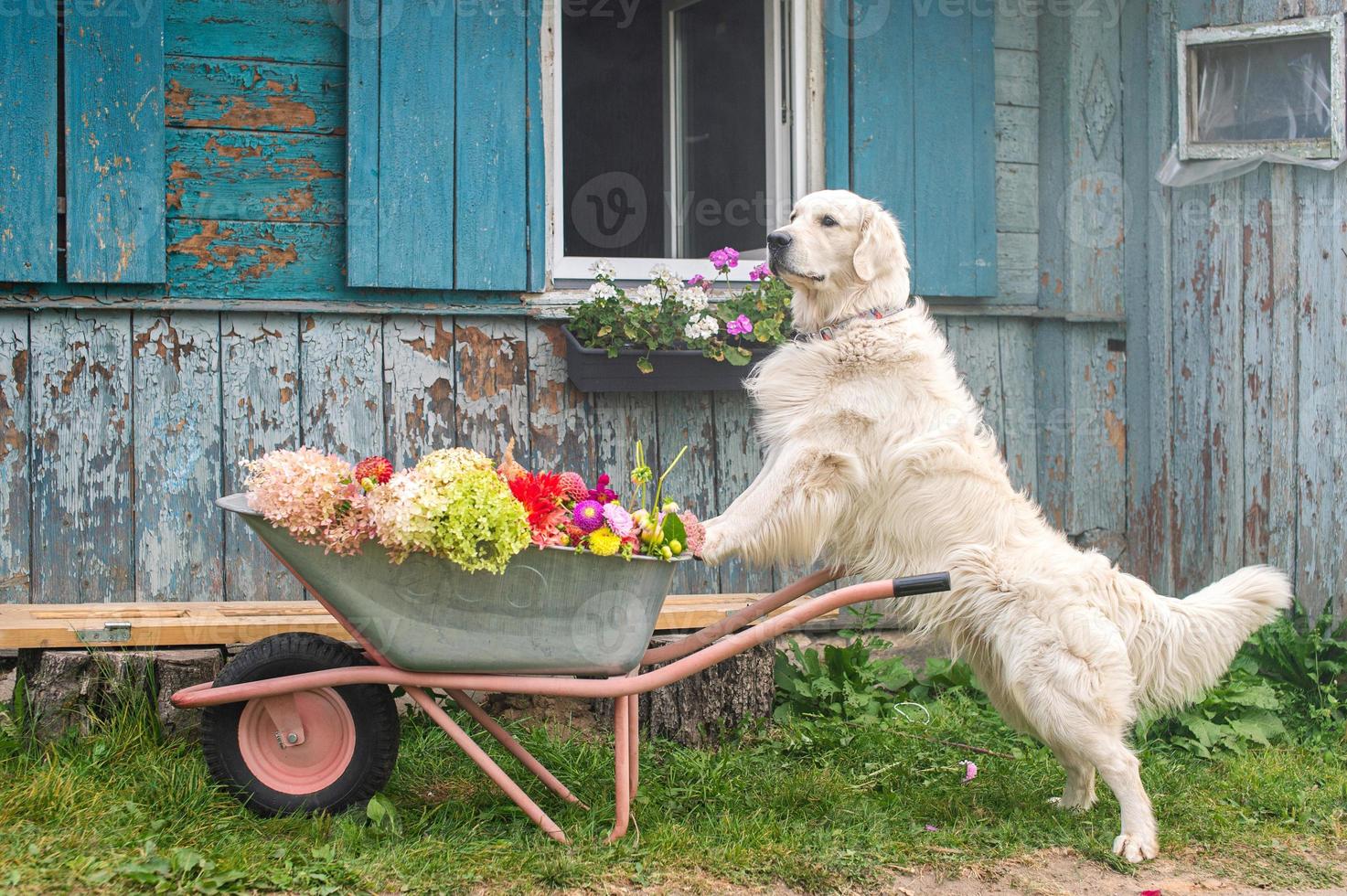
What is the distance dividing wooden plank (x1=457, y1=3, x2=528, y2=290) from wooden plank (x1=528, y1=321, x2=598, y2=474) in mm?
240

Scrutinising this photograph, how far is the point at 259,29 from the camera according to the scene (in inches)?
158

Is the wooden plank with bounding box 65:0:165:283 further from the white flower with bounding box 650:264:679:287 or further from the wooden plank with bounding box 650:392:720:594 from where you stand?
the wooden plank with bounding box 650:392:720:594

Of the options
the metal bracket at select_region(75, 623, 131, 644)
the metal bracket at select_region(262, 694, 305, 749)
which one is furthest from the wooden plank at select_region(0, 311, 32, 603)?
the metal bracket at select_region(262, 694, 305, 749)

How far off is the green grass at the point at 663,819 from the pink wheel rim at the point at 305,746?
0.11m

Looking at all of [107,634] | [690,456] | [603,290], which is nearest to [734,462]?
[690,456]

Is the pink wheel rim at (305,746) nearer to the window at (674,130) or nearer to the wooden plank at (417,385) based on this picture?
the wooden plank at (417,385)

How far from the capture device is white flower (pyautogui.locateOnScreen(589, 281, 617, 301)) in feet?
13.7

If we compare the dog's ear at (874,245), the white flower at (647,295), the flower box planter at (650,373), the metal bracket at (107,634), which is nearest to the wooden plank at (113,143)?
the metal bracket at (107,634)

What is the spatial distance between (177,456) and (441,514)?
186 centimetres

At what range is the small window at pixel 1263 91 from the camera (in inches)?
168

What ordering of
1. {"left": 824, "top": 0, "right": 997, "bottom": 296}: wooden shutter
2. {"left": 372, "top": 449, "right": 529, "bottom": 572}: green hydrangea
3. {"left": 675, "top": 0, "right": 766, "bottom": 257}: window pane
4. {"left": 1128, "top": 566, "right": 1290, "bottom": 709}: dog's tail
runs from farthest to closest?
{"left": 675, "top": 0, "right": 766, "bottom": 257}: window pane → {"left": 824, "top": 0, "right": 997, "bottom": 296}: wooden shutter → {"left": 1128, "top": 566, "right": 1290, "bottom": 709}: dog's tail → {"left": 372, "top": 449, "right": 529, "bottom": 572}: green hydrangea

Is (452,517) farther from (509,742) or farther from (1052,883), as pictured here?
(1052,883)

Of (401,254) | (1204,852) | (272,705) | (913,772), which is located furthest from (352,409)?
(1204,852)

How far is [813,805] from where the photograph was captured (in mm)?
3271
